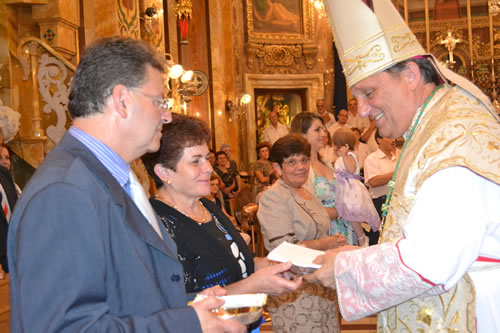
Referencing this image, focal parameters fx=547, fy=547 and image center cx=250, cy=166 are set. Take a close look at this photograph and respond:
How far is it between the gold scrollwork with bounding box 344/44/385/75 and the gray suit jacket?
3.83 feet

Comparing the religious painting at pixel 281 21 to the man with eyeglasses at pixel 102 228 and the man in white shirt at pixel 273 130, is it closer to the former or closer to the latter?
the man in white shirt at pixel 273 130

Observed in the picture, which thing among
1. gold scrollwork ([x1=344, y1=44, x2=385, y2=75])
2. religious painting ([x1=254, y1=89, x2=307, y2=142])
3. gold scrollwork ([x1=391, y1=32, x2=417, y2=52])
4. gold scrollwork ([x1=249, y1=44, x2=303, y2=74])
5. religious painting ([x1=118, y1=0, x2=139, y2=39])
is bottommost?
gold scrollwork ([x1=344, y1=44, x2=385, y2=75])

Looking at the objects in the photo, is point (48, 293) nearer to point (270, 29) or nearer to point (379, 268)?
point (379, 268)

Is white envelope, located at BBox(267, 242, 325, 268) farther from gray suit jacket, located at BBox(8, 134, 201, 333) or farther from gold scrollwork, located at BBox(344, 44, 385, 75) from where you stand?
gold scrollwork, located at BBox(344, 44, 385, 75)

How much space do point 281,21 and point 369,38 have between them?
1461 centimetres

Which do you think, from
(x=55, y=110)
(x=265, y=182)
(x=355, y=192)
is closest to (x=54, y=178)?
(x=355, y=192)

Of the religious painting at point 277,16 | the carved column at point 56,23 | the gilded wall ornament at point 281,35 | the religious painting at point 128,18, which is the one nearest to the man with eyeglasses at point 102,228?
the carved column at point 56,23

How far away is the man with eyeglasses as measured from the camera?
4.47ft

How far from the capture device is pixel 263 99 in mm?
16703

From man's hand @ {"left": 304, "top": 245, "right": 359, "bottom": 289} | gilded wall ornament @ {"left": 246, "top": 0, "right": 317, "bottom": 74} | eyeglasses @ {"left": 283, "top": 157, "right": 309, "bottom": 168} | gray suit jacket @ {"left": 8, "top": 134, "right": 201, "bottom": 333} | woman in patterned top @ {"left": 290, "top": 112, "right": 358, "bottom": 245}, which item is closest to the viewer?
gray suit jacket @ {"left": 8, "top": 134, "right": 201, "bottom": 333}

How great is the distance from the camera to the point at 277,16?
53.9 feet

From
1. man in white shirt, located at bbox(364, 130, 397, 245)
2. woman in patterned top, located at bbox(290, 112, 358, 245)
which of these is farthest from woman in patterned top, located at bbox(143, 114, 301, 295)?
man in white shirt, located at bbox(364, 130, 397, 245)

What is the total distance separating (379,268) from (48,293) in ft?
3.57

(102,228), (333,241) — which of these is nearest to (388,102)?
(102,228)
